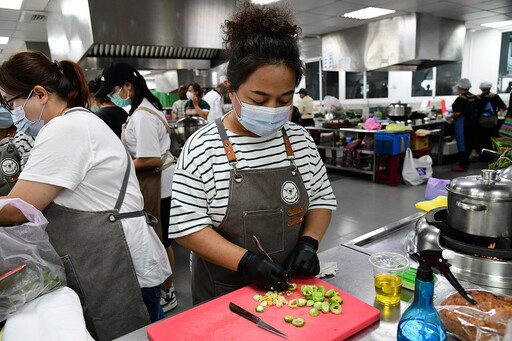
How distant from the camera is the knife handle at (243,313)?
881 mm

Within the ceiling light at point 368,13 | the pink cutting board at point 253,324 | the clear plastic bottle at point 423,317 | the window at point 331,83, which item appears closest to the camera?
the clear plastic bottle at point 423,317

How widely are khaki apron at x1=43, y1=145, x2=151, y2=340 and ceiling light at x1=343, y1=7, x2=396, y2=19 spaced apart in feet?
19.3

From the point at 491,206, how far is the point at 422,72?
9.36m

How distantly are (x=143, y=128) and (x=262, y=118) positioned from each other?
1.50 meters

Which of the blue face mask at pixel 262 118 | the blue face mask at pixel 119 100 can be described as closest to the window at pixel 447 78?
Result: the blue face mask at pixel 119 100

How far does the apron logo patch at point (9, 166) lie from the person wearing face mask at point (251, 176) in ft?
5.24

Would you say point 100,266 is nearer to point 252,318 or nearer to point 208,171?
point 208,171

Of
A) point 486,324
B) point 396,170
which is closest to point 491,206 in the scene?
point 486,324

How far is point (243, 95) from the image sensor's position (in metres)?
1.16

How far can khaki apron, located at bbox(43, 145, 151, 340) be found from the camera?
128 centimetres

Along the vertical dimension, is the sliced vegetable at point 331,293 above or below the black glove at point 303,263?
below

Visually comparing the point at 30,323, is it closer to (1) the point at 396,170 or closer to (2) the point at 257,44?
(2) the point at 257,44

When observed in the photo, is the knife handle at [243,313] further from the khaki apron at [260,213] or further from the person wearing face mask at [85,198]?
the person wearing face mask at [85,198]

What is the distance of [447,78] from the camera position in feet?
30.0
